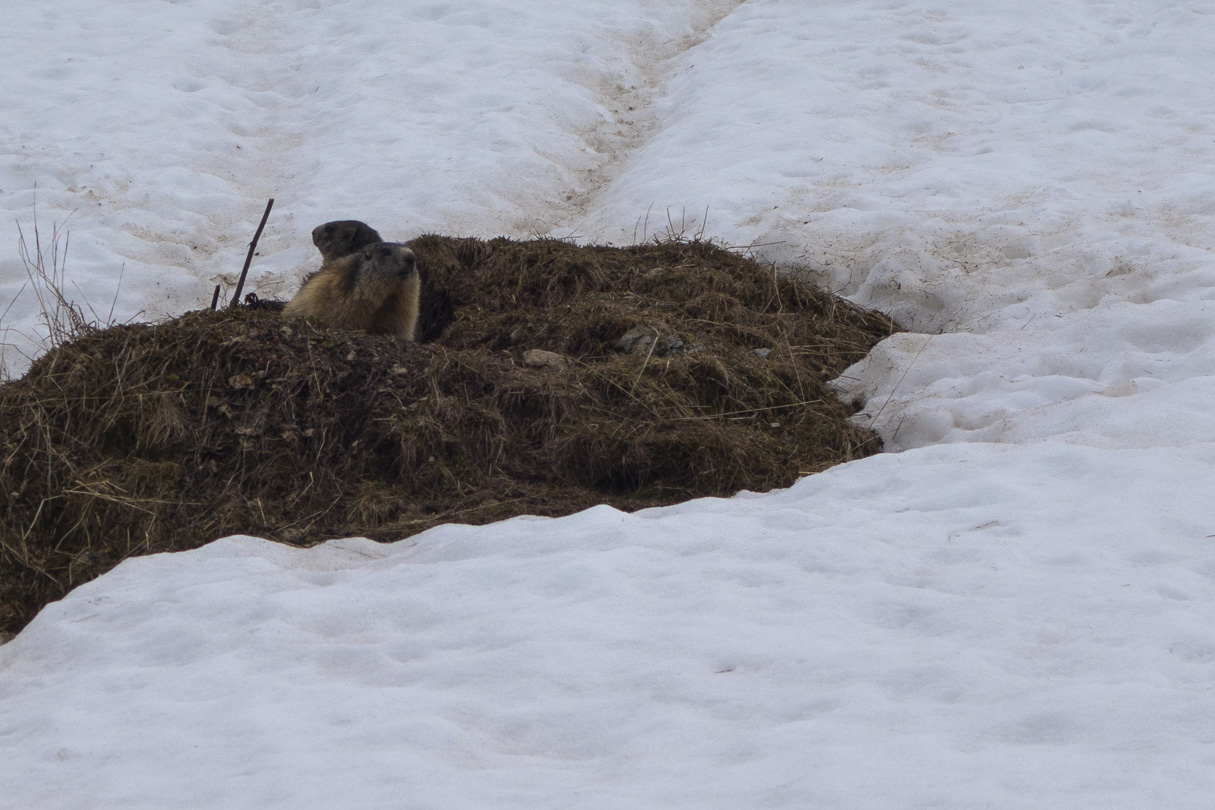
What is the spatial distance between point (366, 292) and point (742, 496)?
2.80 metres

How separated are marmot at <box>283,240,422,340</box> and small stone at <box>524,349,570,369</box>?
957mm

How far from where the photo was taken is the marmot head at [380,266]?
20.7ft

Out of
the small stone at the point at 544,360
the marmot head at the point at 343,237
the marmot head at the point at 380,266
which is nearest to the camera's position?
the small stone at the point at 544,360

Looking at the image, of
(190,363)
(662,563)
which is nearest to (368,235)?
(190,363)

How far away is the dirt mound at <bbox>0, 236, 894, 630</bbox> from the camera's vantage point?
4.65m

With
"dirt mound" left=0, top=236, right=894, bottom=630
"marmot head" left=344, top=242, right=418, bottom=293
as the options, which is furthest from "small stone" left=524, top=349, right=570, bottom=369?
"marmot head" left=344, top=242, right=418, bottom=293

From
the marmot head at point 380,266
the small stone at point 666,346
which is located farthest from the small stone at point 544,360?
the marmot head at point 380,266

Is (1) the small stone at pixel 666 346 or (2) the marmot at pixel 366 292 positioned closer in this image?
(1) the small stone at pixel 666 346

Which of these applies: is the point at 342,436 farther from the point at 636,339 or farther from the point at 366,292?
the point at 636,339

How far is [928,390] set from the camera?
6.08m

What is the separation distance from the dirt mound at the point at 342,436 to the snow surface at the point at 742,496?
1.16 ft

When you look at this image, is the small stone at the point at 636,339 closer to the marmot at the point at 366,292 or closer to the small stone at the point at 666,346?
the small stone at the point at 666,346

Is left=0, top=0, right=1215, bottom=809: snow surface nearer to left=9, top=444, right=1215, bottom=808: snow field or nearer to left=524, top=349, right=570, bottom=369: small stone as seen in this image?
left=9, top=444, right=1215, bottom=808: snow field

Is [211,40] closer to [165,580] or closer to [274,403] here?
[274,403]
